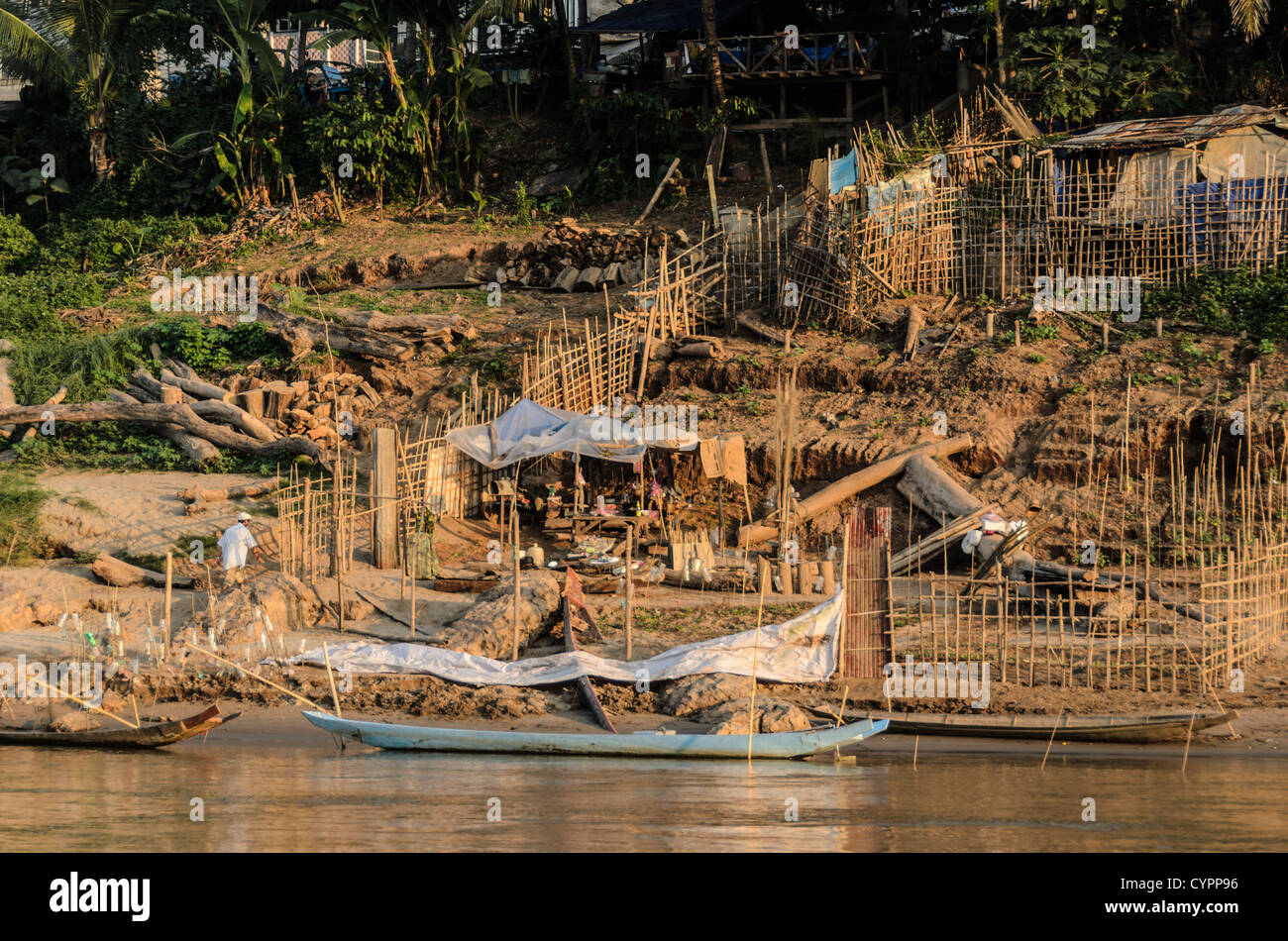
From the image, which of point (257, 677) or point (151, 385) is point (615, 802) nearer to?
point (257, 677)

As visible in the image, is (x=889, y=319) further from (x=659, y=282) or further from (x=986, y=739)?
(x=986, y=739)

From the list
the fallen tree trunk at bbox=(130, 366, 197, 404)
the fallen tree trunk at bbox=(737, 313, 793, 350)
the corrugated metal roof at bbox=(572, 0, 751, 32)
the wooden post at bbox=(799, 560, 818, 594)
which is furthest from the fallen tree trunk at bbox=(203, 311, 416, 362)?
the corrugated metal roof at bbox=(572, 0, 751, 32)

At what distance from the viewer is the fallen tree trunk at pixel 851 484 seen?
1692 centimetres

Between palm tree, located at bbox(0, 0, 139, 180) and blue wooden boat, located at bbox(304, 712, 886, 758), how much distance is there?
20178 mm

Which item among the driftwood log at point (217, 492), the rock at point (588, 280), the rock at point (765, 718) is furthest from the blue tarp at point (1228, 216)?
the driftwood log at point (217, 492)

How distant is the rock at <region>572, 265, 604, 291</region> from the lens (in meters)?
23.2

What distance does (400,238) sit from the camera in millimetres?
25875

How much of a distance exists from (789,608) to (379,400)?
8.34m

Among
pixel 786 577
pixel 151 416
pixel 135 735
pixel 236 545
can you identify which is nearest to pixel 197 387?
pixel 151 416

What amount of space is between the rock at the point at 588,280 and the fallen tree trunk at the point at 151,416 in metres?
6.05

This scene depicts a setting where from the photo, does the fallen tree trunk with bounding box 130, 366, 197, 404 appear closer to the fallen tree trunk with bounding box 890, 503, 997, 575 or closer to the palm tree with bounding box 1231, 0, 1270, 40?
the fallen tree trunk with bounding box 890, 503, 997, 575

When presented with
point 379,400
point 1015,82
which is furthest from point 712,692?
point 1015,82

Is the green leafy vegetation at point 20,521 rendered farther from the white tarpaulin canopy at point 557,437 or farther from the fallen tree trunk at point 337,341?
the fallen tree trunk at point 337,341

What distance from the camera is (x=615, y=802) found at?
9.95m
